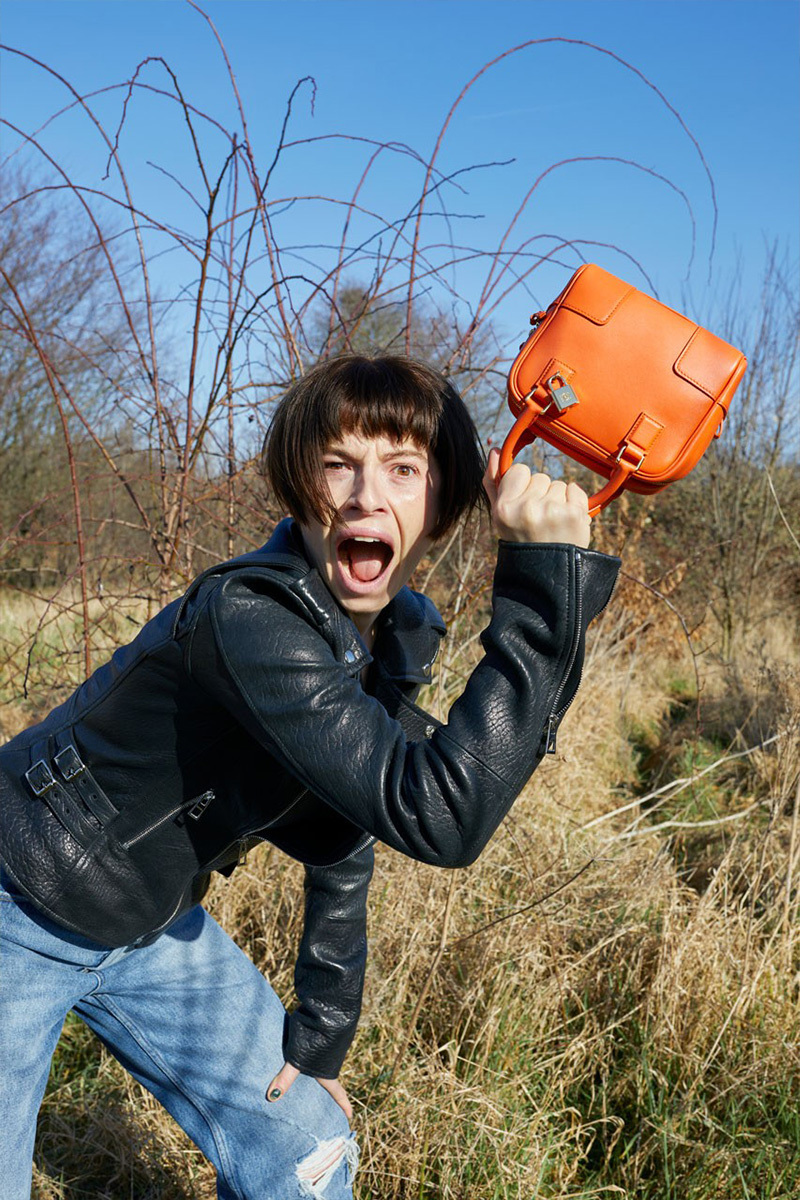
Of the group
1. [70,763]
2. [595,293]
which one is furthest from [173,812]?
[595,293]

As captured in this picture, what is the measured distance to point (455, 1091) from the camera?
86.8 inches

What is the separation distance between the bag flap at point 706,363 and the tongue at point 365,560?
1.71 feet

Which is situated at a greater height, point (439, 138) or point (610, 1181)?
point (439, 138)

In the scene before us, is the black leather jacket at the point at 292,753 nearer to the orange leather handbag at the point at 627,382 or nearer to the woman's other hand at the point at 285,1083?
the woman's other hand at the point at 285,1083

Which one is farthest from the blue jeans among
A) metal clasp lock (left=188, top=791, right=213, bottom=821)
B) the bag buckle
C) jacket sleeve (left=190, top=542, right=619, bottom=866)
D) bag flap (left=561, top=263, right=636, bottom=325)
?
bag flap (left=561, top=263, right=636, bottom=325)

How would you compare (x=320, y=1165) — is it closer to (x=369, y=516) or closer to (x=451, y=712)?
(x=451, y=712)

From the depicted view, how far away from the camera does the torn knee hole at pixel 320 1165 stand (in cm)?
155

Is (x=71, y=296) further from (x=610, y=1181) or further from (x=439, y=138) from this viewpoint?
(x=610, y=1181)

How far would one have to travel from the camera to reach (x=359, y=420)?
1.52 metres

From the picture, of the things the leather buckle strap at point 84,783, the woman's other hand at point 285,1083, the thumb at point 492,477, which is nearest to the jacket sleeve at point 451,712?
the thumb at point 492,477

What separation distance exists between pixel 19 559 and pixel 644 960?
863cm

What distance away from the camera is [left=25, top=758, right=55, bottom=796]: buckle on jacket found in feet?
4.83

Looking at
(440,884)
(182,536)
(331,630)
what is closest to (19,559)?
(182,536)

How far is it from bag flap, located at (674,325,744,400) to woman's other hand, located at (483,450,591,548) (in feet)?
0.97
